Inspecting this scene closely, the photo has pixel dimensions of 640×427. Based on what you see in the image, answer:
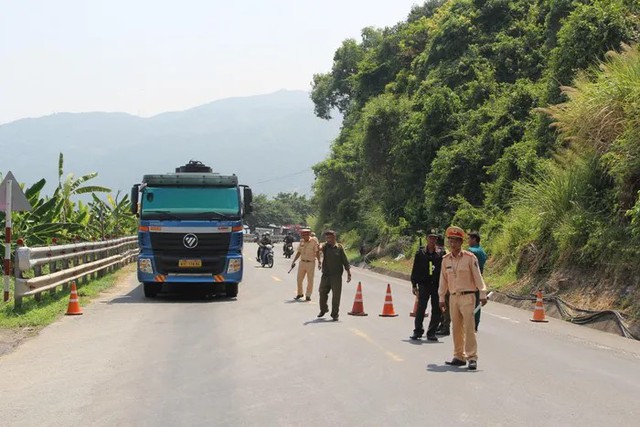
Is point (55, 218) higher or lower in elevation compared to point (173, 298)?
higher

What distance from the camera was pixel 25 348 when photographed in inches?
425

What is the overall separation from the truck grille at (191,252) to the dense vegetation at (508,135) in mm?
8891

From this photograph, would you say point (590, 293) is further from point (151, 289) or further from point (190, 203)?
point (151, 289)

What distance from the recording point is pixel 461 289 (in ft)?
32.2

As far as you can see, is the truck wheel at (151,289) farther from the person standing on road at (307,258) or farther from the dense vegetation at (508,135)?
the dense vegetation at (508,135)

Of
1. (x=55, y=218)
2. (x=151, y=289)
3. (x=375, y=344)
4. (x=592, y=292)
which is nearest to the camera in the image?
(x=375, y=344)

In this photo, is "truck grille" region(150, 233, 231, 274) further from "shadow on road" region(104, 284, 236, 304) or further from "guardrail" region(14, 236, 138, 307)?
"guardrail" region(14, 236, 138, 307)

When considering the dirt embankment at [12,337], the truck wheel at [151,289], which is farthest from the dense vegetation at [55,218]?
the dirt embankment at [12,337]

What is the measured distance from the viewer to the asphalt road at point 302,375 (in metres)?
6.83

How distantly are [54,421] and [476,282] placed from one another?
552 centimetres

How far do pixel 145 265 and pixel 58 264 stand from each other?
201 cm

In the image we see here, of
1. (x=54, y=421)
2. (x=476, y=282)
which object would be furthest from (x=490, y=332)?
(x=54, y=421)

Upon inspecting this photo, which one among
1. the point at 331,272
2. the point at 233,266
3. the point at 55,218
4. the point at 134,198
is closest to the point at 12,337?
the point at 331,272

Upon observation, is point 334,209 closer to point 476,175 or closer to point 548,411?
point 476,175
